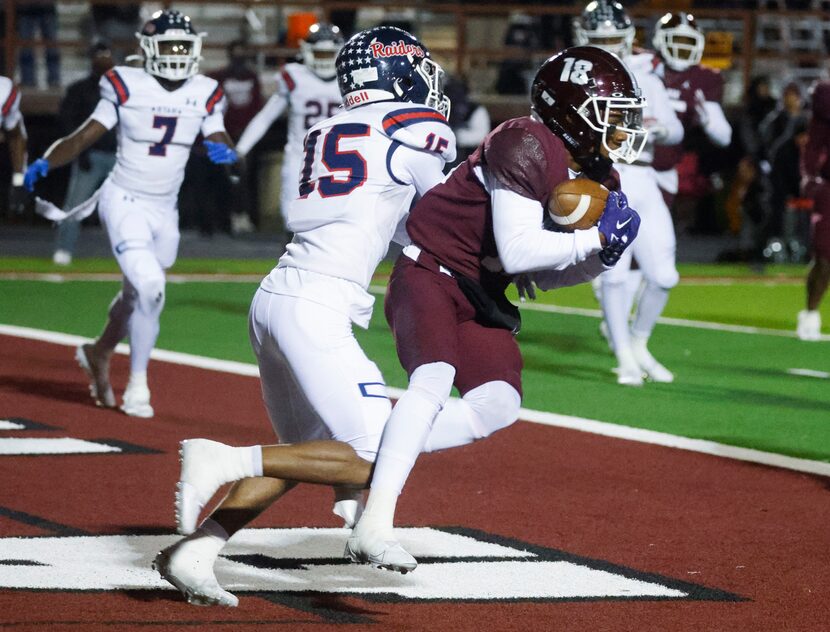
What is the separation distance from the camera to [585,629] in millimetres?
4395

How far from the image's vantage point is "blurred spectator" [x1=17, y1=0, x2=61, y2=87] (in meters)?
20.2

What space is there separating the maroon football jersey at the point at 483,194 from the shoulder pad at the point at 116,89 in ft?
12.9

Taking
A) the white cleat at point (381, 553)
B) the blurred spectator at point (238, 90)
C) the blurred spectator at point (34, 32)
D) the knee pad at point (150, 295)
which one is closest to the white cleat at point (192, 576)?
the white cleat at point (381, 553)

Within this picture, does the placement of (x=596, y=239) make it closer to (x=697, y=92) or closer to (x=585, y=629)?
(x=585, y=629)

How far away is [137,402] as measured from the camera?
26.5 feet

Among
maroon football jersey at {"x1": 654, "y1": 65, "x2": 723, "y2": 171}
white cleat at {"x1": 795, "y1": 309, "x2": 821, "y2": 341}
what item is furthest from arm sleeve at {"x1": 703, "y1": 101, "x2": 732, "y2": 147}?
white cleat at {"x1": 795, "y1": 309, "x2": 821, "y2": 341}

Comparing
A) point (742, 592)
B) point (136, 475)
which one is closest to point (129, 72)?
point (136, 475)

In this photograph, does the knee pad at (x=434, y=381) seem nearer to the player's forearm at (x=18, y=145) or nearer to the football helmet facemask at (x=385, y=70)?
the football helmet facemask at (x=385, y=70)

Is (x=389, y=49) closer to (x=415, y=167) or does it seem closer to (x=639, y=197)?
(x=415, y=167)

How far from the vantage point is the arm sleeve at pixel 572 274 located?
486 centimetres

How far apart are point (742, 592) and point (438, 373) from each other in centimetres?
108

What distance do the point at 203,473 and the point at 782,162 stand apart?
13978 millimetres

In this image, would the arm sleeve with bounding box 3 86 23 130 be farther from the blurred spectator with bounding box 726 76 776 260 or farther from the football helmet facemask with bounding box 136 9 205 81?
the blurred spectator with bounding box 726 76 776 260

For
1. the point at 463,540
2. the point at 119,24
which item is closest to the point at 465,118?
the point at 119,24
